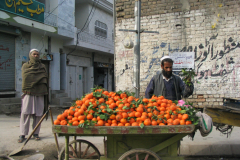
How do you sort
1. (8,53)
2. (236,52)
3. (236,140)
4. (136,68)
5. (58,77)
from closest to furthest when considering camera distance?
(236,140)
(136,68)
(236,52)
(8,53)
(58,77)

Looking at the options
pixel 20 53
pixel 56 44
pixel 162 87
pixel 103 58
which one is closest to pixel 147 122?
pixel 162 87

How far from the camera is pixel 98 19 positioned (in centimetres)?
1429

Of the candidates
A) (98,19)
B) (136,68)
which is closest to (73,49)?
(98,19)

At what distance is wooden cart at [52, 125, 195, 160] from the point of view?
212 centimetres

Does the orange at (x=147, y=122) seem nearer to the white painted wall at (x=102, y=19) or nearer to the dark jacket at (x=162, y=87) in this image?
the dark jacket at (x=162, y=87)

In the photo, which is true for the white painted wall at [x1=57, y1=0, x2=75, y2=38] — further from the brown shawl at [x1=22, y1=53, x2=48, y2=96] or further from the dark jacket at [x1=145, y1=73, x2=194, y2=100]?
the dark jacket at [x1=145, y1=73, x2=194, y2=100]

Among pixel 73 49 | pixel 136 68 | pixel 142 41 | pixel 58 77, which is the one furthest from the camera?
pixel 73 49

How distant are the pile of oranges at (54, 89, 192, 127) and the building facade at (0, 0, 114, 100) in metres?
7.24

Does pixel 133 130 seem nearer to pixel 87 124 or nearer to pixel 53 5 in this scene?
pixel 87 124

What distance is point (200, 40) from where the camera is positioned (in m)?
6.18

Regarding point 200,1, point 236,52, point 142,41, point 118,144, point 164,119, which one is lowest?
point 118,144

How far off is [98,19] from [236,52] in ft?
34.3

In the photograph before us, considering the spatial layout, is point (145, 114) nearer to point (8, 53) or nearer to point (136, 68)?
point (136, 68)

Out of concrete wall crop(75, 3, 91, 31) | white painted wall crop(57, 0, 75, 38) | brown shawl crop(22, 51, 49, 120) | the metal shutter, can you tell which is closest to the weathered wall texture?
brown shawl crop(22, 51, 49, 120)
